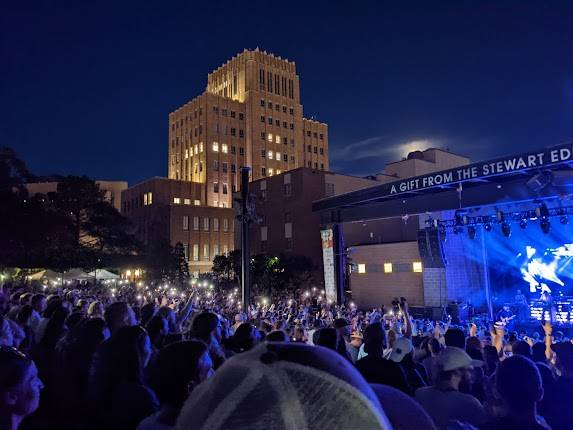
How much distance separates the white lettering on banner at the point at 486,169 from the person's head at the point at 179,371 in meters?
14.8

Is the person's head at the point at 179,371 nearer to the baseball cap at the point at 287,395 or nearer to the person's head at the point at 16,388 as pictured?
the person's head at the point at 16,388

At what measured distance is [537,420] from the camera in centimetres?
273

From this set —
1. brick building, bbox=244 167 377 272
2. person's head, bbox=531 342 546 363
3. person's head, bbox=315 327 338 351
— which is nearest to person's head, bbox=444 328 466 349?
person's head, bbox=531 342 546 363

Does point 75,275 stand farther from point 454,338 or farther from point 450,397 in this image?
point 450,397

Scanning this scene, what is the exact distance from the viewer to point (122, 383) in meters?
3.14

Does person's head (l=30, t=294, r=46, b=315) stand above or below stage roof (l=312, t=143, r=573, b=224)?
below

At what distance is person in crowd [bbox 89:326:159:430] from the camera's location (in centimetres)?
289

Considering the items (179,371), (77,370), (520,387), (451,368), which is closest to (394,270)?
(451,368)

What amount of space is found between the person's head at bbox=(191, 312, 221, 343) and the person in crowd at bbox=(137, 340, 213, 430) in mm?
1795

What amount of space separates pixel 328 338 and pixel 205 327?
47.3 inches

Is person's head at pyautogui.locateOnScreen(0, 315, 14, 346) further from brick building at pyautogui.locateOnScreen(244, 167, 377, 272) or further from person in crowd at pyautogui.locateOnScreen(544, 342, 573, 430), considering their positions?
brick building at pyautogui.locateOnScreen(244, 167, 377, 272)

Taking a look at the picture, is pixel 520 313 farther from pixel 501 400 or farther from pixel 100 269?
pixel 100 269

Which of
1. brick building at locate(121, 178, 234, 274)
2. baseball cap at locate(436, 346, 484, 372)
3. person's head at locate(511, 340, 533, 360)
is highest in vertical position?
brick building at locate(121, 178, 234, 274)

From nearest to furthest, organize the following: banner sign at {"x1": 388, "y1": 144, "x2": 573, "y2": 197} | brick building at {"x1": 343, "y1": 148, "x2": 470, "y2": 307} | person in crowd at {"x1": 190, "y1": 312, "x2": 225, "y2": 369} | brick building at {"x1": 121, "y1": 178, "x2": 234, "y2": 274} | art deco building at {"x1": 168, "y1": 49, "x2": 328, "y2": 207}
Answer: person in crowd at {"x1": 190, "y1": 312, "x2": 225, "y2": 369}
banner sign at {"x1": 388, "y1": 144, "x2": 573, "y2": 197}
brick building at {"x1": 343, "y1": 148, "x2": 470, "y2": 307}
brick building at {"x1": 121, "y1": 178, "x2": 234, "y2": 274}
art deco building at {"x1": 168, "y1": 49, "x2": 328, "y2": 207}
